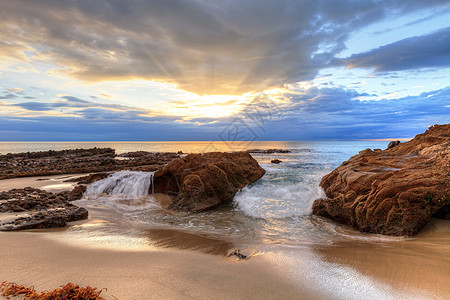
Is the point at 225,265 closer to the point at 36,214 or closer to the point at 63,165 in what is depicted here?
the point at 36,214

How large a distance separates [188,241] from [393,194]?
15.7ft

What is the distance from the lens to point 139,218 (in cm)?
676

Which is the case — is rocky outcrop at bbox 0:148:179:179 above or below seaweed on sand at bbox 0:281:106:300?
below

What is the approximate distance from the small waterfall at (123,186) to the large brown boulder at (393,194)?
693 cm

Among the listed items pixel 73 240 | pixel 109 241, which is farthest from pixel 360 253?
pixel 73 240

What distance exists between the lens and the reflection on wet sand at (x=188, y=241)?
4297 millimetres

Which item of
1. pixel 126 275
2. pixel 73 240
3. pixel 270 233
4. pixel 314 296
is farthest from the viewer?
pixel 270 233

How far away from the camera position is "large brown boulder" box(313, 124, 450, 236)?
474cm

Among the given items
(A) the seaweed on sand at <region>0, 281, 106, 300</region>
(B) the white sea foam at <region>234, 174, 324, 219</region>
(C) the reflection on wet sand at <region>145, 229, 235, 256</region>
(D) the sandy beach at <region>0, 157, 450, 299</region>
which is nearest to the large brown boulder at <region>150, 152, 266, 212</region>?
(B) the white sea foam at <region>234, 174, 324, 219</region>

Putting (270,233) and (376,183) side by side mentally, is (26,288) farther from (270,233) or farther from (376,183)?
(376,183)

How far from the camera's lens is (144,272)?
10.1ft

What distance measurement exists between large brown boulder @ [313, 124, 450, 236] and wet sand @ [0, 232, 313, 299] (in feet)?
10.9

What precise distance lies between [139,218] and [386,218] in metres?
6.49

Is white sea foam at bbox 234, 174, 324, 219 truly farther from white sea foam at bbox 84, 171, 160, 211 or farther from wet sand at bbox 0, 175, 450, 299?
white sea foam at bbox 84, 171, 160, 211
